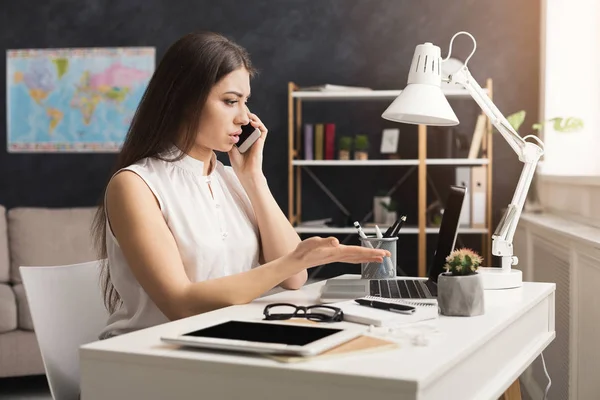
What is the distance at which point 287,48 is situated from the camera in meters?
4.56

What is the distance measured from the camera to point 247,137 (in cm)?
214

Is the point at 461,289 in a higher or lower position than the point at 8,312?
higher

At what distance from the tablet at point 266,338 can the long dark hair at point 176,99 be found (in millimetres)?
713

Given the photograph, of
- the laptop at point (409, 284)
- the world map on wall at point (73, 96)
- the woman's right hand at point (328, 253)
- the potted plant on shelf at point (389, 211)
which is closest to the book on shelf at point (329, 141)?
the potted plant on shelf at point (389, 211)

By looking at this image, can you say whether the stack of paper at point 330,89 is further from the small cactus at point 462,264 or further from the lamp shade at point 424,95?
the small cactus at point 462,264

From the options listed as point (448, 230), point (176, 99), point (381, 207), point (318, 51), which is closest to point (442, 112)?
point (448, 230)

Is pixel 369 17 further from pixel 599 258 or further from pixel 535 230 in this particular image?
pixel 599 258

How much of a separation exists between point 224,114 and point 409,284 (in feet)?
2.05

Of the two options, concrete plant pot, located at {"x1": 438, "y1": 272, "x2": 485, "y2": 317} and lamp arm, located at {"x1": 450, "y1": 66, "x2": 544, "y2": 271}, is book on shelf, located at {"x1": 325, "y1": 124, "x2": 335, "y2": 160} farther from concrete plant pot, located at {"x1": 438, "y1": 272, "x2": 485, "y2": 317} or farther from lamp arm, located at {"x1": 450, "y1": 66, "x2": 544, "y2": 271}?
concrete plant pot, located at {"x1": 438, "y1": 272, "x2": 485, "y2": 317}

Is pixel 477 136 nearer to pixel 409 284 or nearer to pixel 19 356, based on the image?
pixel 409 284

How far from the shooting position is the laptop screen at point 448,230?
1926mm

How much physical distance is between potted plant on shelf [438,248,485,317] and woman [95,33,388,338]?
0.53 ft

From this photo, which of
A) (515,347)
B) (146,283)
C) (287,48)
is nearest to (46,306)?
(146,283)

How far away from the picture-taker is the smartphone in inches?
83.8
